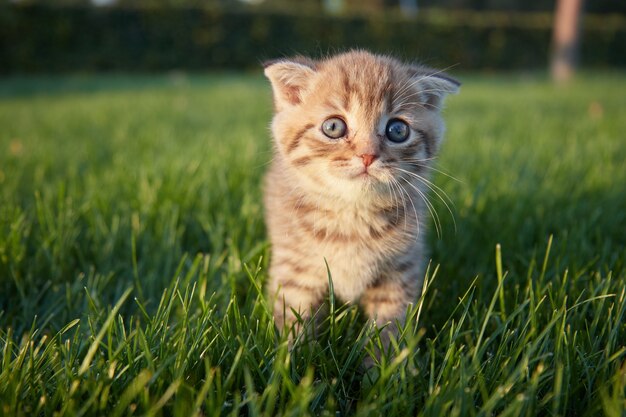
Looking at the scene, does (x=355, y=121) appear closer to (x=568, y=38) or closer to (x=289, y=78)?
(x=289, y=78)

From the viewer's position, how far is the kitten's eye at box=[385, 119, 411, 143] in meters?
1.80

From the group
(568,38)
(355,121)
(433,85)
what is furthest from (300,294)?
(568,38)

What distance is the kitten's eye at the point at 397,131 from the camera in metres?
1.80

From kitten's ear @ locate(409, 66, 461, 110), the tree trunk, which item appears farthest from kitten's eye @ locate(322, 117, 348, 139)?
the tree trunk

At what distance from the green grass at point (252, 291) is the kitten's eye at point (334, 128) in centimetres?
54

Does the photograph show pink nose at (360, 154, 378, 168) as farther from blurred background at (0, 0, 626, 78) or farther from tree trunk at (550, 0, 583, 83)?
tree trunk at (550, 0, 583, 83)

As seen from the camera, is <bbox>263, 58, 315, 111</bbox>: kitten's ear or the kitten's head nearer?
the kitten's head

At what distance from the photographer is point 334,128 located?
1.79 meters

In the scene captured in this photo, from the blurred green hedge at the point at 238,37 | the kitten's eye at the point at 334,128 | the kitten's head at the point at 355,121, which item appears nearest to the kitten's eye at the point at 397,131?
the kitten's head at the point at 355,121

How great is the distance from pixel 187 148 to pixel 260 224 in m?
1.99

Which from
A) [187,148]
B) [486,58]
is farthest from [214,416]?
[486,58]

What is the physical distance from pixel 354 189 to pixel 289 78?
1.84 ft

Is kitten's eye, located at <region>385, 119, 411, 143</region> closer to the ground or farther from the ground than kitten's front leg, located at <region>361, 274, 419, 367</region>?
farther from the ground

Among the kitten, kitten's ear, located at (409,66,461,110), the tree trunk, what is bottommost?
the kitten
